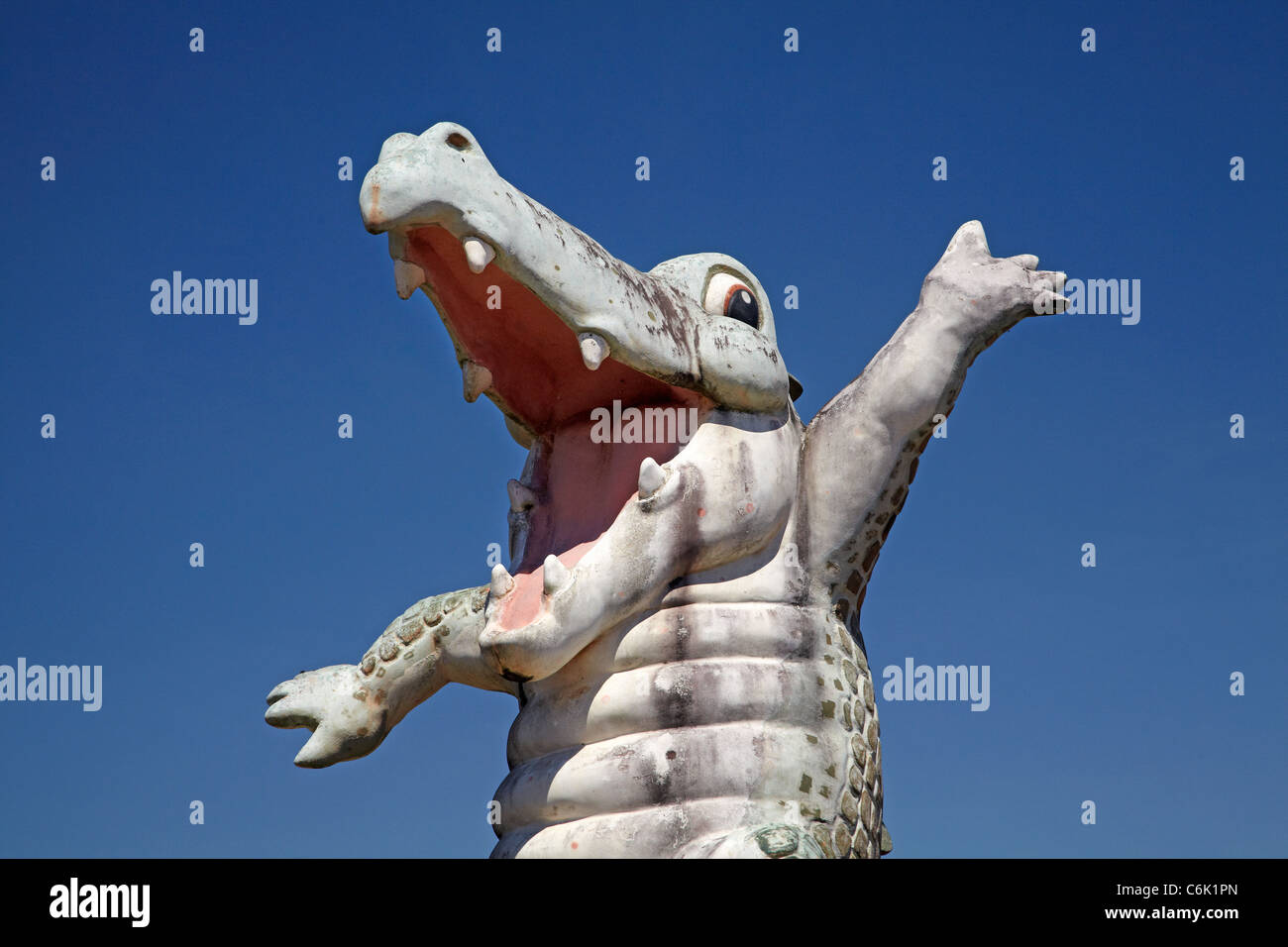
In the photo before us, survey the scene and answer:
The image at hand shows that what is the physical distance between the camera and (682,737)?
5.58 m

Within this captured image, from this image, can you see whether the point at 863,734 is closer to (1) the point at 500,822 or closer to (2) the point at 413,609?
(1) the point at 500,822

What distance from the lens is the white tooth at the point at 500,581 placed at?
222 inches

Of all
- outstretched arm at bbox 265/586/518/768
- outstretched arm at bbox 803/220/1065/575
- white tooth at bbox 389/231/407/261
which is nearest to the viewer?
white tooth at bbox 389/231/407/261

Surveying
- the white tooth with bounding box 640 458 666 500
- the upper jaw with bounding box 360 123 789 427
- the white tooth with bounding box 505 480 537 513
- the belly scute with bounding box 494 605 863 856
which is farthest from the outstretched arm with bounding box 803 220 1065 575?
the white tooth with bounding box 505 480 537 513

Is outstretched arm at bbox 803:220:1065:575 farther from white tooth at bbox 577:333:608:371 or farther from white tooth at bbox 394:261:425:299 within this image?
white tooth at bbox 394:261:425:299

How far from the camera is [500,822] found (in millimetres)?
5883

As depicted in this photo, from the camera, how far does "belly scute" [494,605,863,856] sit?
5516mm

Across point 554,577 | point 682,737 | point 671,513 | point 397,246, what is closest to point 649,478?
point 671,513

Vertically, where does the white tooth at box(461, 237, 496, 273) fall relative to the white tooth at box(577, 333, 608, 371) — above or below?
above

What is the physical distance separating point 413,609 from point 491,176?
203cm

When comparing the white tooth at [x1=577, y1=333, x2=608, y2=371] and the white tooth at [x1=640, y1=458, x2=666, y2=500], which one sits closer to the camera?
the white tooth at [x1=577, y1=333, x2=608, y2=371]

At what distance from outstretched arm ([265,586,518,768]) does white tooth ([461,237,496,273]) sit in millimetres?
1639

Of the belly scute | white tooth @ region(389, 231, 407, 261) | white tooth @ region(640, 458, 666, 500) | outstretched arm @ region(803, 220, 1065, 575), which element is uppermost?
white tooth @ region(389, 231, 407, 261)
